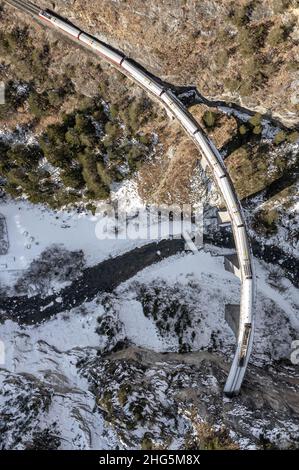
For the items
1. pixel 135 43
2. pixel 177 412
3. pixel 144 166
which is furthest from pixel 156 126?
pixel 177 412

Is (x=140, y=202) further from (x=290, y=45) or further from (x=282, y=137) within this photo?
(x=290, y=45)

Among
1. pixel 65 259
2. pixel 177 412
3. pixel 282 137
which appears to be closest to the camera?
pixel 177 412

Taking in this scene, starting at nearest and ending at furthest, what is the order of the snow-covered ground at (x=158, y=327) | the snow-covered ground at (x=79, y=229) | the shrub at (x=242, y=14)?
the shrub at (x=242, y=14), the snow-covered ground at (x=158, y=327), the snow-covered ground at (x=79, y=229)

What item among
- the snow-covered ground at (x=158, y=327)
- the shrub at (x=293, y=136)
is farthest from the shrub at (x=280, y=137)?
the snow-covered ground at (x=158, y=327)

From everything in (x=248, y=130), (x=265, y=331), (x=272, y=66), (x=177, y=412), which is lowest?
(x=177, y=412)

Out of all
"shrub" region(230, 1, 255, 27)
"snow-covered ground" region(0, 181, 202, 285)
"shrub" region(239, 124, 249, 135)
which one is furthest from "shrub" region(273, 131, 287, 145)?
"snow-covered ground" region(0, 181, 202, 285)

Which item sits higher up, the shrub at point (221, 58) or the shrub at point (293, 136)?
the shrub at point (221, 58)

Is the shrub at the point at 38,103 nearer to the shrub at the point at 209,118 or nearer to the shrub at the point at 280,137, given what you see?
the shrub at the point at 209,118

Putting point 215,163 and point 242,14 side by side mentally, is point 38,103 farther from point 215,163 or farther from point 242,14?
point 242,14

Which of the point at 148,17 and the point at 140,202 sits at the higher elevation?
the point at 148,17
